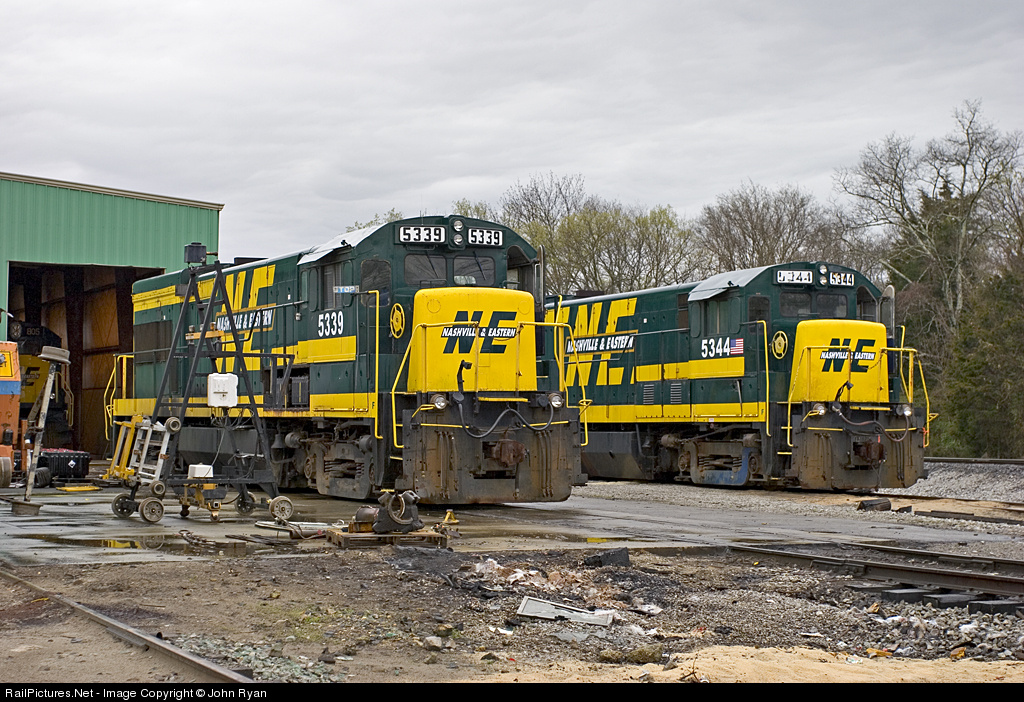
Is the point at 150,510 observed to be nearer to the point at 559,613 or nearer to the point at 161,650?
the point at 559,613

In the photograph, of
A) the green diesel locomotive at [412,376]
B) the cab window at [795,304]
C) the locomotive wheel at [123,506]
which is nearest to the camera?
the locomotive wheel at [123,506]

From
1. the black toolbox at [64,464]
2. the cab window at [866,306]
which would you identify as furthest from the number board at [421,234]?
the black toolbox at [64,464]

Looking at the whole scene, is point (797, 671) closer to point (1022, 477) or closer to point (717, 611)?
point (717, 611)

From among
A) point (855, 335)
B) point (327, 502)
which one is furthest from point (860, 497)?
point (327, 502)

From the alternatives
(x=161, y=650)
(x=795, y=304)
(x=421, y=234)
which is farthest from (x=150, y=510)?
(x=795, y=304)

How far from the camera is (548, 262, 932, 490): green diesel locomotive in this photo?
712 inches

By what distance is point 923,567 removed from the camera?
32.6 ft

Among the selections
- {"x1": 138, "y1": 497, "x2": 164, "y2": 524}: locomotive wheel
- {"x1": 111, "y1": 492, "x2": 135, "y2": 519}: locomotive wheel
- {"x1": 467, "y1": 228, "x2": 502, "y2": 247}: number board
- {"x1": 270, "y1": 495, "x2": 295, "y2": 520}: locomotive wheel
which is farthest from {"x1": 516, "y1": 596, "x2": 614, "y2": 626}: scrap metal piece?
{"x1": 467, "y1": 228, "x2": 502, "y2": 247}: number board

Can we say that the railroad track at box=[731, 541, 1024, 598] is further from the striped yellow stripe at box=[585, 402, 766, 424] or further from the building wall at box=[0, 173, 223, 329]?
the building wall at box=[0, 173, 223, 329]

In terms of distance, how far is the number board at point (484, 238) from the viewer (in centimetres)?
1512

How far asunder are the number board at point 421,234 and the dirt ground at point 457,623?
18.5ft

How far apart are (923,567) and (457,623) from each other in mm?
4806

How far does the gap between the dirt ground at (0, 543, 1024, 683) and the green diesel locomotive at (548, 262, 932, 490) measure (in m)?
7.42

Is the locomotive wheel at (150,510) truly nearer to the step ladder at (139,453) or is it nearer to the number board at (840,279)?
the step ladder at (139,453)
